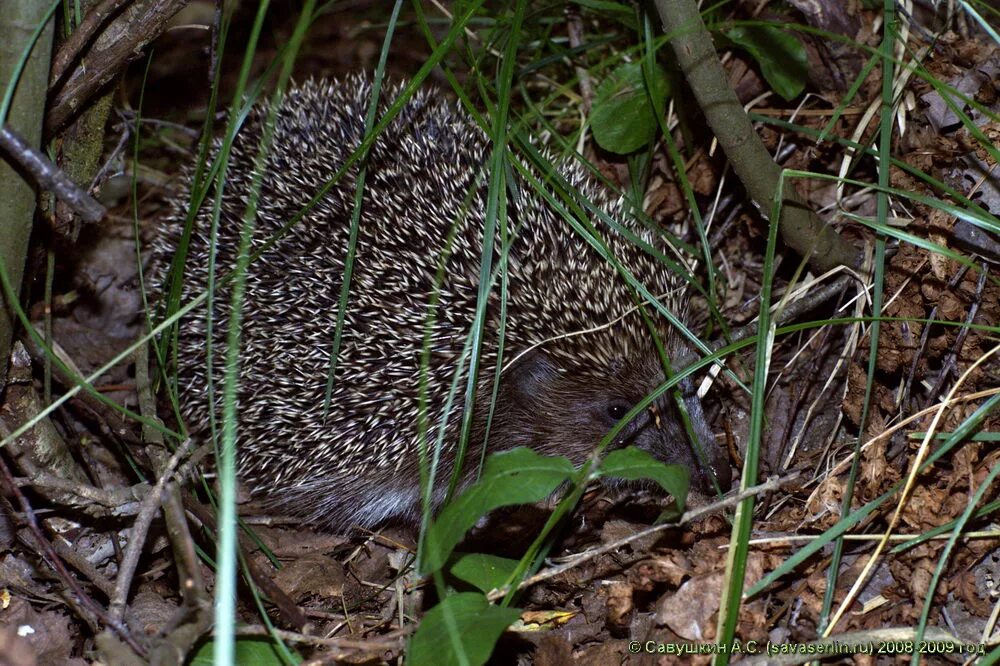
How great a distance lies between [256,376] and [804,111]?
3.27 meters

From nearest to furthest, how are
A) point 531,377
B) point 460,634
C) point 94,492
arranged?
point 460,634 → point 94,492 → point 531,377

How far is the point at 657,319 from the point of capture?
4699 millimetres

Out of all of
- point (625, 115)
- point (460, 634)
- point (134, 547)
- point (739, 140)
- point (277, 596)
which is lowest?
point (460, 634)

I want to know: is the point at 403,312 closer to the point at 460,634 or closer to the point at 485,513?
the point at 485,513

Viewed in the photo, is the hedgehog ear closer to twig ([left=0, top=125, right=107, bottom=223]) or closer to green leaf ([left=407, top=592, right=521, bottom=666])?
green leaf ([left=407, top=592, right=521, bottom=666])

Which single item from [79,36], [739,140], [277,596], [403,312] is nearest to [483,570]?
[277,596]

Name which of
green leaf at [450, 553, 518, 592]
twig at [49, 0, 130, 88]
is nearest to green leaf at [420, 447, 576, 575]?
green leaf at [450, 553, 518, 592]

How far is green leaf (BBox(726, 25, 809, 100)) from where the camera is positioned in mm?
4875

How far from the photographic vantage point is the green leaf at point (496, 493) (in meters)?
3.04

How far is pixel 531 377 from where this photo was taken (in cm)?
489

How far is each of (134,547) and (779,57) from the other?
396 centimetres

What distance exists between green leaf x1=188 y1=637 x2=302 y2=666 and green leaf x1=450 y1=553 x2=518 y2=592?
707 mm

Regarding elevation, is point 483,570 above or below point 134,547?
below

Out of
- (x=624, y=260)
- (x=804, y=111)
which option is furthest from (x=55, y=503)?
(x=804, y=111)
